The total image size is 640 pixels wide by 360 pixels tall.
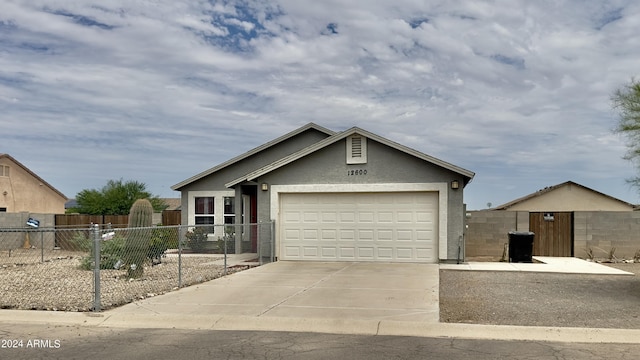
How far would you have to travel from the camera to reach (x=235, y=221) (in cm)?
2359

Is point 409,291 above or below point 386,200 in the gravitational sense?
below

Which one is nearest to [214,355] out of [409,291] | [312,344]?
[312,344]

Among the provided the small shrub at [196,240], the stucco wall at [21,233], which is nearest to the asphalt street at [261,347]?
the small shrub at [196,240]

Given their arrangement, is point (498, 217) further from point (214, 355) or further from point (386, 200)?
point (214, 355)

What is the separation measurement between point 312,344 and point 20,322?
Answer: 502 centimetres

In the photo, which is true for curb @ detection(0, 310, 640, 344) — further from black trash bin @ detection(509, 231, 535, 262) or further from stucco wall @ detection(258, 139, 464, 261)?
black trash bin @ detection(509, 231, 535, 262)

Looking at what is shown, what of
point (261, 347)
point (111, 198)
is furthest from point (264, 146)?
point (111, 198)

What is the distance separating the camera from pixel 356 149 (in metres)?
19.1

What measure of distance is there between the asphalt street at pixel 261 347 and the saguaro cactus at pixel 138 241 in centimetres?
567

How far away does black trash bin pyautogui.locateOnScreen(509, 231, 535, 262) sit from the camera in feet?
64.3

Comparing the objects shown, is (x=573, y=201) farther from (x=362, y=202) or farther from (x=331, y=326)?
(x=331, y=326)

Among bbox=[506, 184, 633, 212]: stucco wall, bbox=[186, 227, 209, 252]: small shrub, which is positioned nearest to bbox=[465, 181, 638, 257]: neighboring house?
bbox=[186, 227, 209, 252]: small shrub

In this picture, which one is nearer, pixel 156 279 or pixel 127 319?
pixel 127 319

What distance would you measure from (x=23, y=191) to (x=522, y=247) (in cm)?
3747
